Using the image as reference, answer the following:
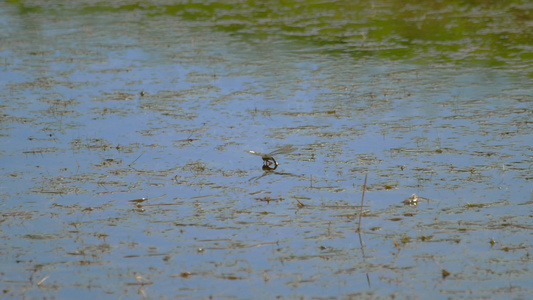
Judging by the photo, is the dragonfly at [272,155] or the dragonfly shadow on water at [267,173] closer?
the dragonfly shadow on water at [267,173]

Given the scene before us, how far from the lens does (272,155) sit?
6535 mm

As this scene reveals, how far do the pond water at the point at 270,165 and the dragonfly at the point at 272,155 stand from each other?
Result: 6cm

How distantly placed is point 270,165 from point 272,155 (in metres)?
0.24

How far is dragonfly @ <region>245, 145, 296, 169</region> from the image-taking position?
20.7 ft

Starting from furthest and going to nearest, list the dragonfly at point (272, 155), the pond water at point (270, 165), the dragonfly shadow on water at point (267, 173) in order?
the dragonfly at point (272, 155) < the dragonfly shadow on water at point (267, 173) < the pond water at point (270, 165)

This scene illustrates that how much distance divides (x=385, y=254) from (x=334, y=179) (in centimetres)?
136

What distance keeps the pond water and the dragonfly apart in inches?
2.2

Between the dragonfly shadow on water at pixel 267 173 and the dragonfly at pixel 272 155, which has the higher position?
the dragonfly shadow on water at pixel 267 173

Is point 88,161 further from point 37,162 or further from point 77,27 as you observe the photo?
point 77,27

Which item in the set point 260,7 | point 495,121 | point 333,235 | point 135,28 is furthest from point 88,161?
point 260,7

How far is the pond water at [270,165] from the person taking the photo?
445 centimetres

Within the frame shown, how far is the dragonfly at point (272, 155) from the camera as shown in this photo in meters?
6.30

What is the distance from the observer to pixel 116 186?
5.90 meters

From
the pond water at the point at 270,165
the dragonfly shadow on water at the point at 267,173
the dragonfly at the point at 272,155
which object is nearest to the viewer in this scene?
the pond water at the point at 270,165
